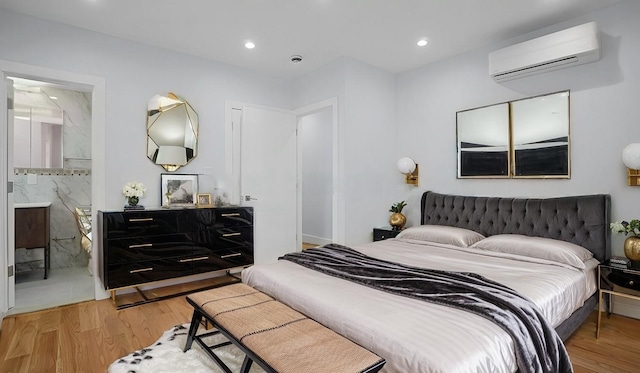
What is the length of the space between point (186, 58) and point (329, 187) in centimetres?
312

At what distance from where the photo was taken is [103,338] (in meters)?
2.47

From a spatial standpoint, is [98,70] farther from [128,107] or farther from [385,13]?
[385,13]

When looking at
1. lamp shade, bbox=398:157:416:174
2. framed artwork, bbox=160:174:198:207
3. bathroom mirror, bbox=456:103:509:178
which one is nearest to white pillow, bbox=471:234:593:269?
bathroom mirror, bbox=456:103:509:178

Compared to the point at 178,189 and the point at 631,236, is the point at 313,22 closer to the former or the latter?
the point at 178,189

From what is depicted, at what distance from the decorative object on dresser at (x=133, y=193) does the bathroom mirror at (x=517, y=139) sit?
3.49 metres

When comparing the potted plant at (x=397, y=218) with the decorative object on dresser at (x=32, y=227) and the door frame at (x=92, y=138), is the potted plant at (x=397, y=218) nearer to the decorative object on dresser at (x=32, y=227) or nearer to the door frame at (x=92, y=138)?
the door frame at (x=92, y=138)

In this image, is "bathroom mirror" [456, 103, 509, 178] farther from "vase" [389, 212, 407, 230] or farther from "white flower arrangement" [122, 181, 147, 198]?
"white flower arrangement" [122, 181, 147, 198]

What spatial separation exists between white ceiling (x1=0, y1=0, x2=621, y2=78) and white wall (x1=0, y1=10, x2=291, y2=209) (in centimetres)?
12

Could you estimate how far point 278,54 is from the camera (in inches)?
152

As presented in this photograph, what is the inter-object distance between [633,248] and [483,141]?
1.62 meters

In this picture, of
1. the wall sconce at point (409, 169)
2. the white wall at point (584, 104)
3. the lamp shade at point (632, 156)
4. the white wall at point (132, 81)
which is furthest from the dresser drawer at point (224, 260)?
the lamp shade at point (632, 156)

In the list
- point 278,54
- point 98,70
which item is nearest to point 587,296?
point 278,54

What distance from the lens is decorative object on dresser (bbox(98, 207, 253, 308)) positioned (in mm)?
Result: 3074

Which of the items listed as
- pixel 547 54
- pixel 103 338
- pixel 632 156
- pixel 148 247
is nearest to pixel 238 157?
pixel 148 247
